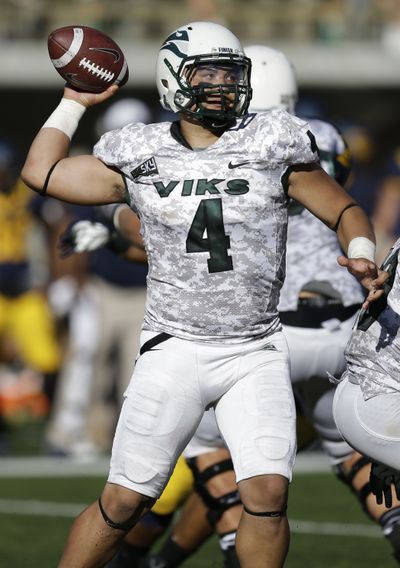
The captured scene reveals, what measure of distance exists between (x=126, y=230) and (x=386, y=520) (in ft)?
4.94

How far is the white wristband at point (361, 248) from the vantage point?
168 inches

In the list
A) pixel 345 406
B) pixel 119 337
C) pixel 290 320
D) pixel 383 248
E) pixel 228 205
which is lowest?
pixel 119 337

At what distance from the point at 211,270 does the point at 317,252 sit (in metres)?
1.09

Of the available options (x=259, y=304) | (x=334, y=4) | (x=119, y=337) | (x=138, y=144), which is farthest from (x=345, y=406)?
(x=334, y=4)

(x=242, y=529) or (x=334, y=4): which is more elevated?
(x=242, y=529)

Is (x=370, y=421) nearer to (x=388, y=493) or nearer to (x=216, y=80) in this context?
(x=388, y=493)

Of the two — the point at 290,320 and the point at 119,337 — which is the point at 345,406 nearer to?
the point at 290,320

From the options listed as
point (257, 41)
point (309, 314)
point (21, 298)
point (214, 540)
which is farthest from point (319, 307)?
point (257, 41)

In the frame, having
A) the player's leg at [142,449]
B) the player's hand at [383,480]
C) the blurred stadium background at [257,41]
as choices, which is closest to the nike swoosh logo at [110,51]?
the player's leg at [142,449]

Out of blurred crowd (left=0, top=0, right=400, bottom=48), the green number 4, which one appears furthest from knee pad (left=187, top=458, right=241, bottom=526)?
blurred crowd (left=0, top=0, right=400, bottom=48)

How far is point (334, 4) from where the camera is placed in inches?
725

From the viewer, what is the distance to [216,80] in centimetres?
454

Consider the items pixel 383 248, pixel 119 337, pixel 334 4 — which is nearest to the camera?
pixel 383 248

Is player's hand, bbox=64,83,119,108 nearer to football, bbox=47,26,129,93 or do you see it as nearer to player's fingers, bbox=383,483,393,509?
football, bbox=47,26,129,93
